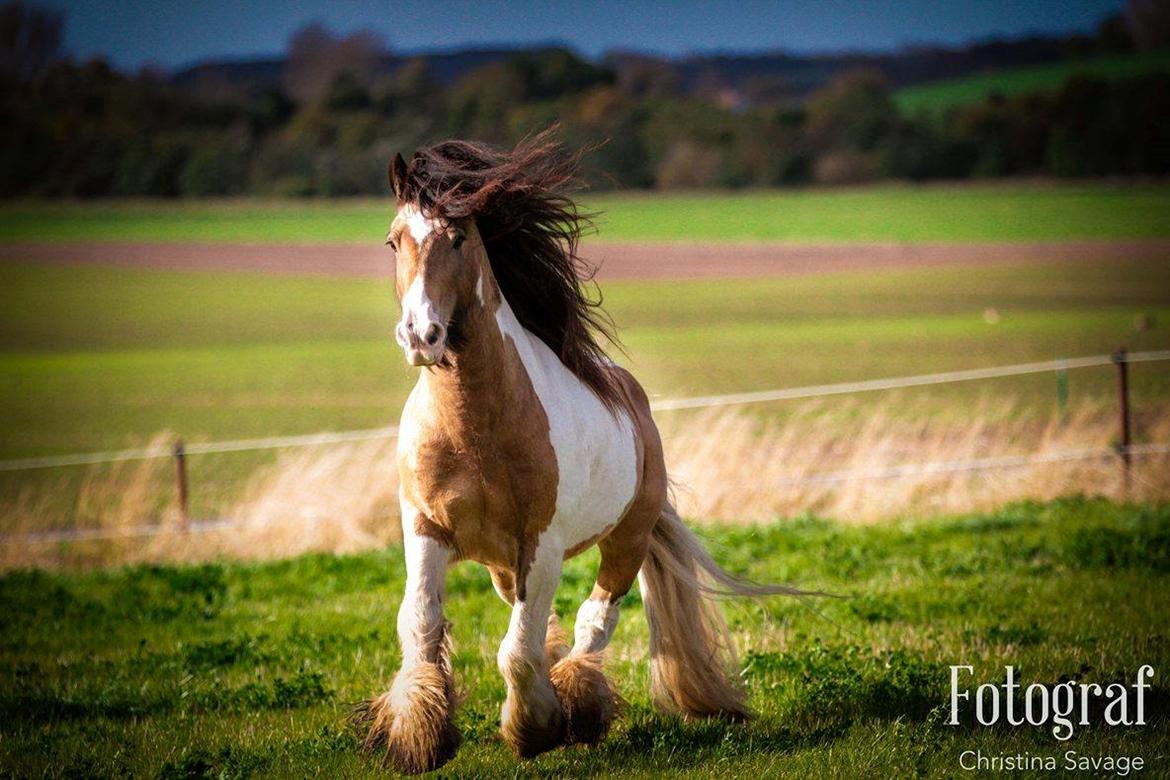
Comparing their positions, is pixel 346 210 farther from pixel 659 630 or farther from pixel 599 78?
pixel 659 630

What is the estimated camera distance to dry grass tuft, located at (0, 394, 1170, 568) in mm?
12164

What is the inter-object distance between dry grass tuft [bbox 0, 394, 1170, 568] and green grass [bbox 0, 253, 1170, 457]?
6872 millimetres

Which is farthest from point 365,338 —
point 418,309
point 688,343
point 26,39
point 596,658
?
point 26,39

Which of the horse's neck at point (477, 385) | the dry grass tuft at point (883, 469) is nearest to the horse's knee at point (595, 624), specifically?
the horse's neck at point (477, 385)

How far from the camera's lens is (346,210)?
256 feet

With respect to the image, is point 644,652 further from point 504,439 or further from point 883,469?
point 883,469

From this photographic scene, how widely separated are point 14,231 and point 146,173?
1586 centimetres

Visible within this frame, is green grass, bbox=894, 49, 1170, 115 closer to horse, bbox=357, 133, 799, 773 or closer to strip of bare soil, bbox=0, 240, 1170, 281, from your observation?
strip of bare soil, bbox=0, 240, 1170, 281

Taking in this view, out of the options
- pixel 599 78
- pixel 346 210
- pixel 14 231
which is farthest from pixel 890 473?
pixel 599 78

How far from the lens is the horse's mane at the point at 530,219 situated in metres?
5.00

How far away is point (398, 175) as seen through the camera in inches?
198

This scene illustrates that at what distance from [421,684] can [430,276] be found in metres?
1.64

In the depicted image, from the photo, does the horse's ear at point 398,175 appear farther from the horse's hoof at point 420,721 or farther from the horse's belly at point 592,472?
the horse's hoof at point 420,721

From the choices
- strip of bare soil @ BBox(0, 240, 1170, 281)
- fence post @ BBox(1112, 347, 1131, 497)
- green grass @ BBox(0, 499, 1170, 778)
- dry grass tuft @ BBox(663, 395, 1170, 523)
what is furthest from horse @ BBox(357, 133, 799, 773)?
strip of bare soil @ BBox(0, 240, 1170, 281)
